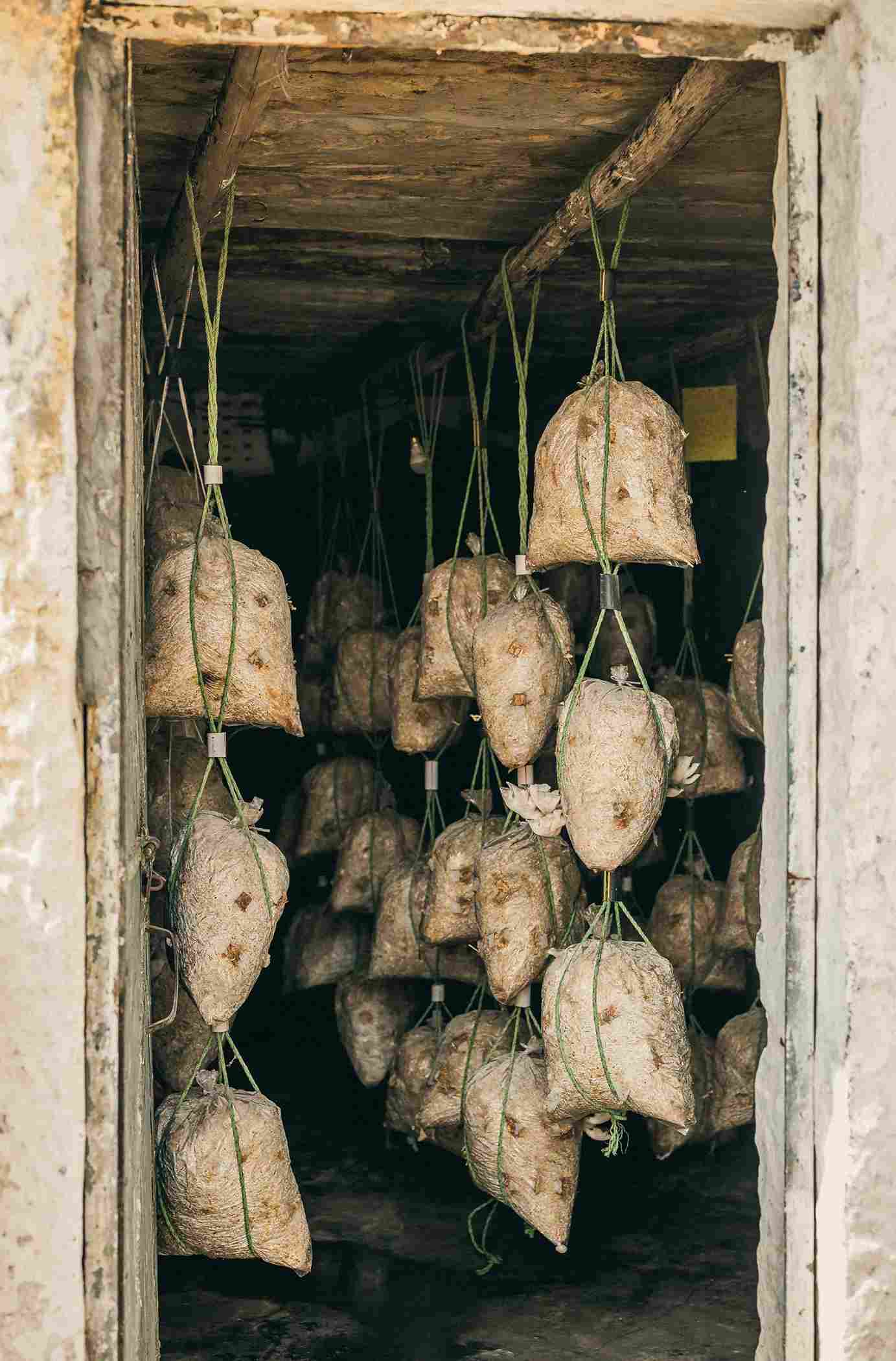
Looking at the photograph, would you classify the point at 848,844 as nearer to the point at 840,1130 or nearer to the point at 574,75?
the point at 840,1130

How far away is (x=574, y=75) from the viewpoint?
2.25 m

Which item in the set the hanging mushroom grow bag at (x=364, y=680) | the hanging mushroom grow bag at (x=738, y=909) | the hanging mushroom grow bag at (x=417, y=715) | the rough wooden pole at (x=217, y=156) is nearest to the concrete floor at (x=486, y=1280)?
the hanging mushroom grow bag at (x=738, y=909)

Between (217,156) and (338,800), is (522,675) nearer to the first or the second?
(217,156)

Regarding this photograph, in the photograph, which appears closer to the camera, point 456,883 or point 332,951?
point 456,883

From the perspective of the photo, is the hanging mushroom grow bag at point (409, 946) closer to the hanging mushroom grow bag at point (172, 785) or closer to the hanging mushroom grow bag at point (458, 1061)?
the hanging mushroom grow bag at point (458, 1061)

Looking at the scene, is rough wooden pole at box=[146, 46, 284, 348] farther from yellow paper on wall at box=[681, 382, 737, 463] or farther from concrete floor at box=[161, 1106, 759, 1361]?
concrete floor at box=[161, 1106, 759, 1361]

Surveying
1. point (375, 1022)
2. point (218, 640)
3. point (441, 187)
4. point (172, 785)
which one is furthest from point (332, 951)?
point (441, 187)

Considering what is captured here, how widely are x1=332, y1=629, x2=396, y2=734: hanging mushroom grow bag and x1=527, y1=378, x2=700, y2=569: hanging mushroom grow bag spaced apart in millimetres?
1722

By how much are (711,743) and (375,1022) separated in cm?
127

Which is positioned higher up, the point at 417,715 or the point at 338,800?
the point at 417,715

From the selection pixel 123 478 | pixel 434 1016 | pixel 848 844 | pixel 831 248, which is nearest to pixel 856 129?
pixel 831 248

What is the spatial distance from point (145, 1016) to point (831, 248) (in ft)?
4.82

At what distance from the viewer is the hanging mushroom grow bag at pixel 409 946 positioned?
3902 mm

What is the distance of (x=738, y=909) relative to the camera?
3662 mm
